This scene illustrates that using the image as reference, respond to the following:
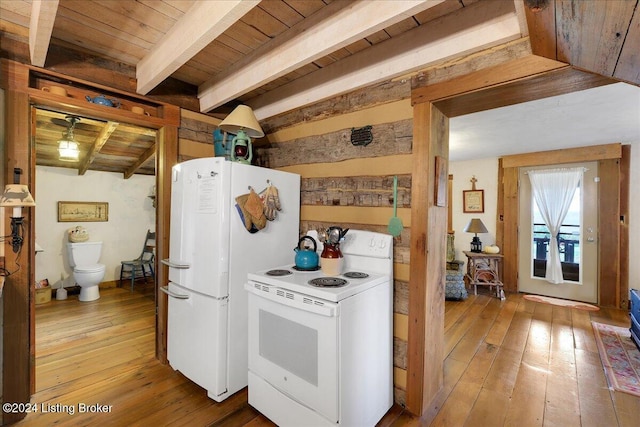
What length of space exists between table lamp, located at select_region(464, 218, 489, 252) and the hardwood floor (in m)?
1.37

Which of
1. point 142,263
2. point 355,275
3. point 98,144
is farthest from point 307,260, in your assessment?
point 142,263

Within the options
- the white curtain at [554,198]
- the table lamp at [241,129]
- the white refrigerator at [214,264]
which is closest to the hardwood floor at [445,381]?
the white refrigerator at [214,264]

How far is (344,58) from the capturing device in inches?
77.2

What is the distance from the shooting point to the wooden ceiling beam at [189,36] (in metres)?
1.27

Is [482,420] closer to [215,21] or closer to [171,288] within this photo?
[171,288]

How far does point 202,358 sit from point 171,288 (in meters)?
0.59

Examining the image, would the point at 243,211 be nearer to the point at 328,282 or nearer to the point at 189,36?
the point at 328,282

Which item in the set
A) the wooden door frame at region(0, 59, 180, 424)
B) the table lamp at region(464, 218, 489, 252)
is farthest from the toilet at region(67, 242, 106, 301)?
the table lamp at region(464, 218, 489, 252)

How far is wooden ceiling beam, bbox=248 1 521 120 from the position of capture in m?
1.38

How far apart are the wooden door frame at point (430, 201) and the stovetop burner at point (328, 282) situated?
49 cm

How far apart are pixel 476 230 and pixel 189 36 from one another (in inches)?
172

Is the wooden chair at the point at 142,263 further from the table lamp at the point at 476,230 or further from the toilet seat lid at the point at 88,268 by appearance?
the table lamp at the point at 476,230

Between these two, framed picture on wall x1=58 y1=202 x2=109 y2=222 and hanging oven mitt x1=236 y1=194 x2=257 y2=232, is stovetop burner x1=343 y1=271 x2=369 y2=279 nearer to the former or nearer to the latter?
hanging oven mitt x1=236 y1=194 x2=257 y2=232

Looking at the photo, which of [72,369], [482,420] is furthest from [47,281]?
[482,420]
